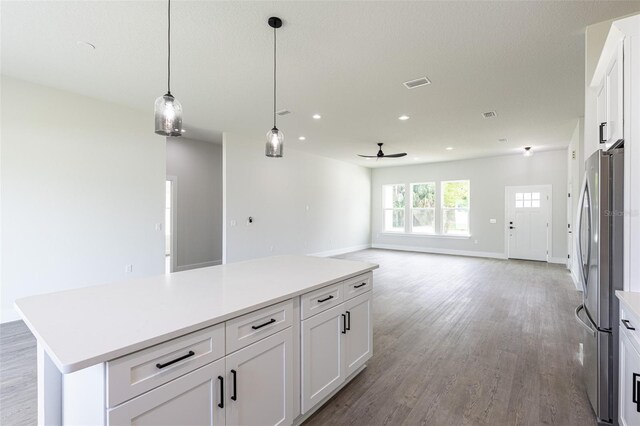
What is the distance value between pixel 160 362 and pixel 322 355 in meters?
1.13

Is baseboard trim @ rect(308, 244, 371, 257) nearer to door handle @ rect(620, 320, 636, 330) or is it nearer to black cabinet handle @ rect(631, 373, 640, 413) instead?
door handle @ rect(620, 320, 636, 330)

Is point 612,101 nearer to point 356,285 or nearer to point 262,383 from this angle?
point 356,285

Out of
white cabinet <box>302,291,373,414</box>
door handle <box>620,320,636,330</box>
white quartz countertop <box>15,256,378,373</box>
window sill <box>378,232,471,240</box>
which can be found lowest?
white cabinet <box>302,291,373,414</box>

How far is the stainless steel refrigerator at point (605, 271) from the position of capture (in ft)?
5.92

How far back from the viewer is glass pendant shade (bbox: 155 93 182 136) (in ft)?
6.34

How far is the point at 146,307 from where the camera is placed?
1.42 meters

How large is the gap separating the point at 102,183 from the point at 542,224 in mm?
9605

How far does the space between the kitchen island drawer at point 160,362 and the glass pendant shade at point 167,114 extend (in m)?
1.34

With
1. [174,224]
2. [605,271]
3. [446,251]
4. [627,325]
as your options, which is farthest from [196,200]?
[446,251]

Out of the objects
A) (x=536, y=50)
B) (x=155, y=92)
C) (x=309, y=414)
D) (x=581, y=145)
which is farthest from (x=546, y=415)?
(x=155, y=92)

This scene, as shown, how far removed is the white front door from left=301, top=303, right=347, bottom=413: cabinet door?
7.91 meters

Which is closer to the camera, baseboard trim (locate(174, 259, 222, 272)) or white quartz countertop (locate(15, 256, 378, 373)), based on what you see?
white quartz countertop (locate(15, 256, 378, 373))

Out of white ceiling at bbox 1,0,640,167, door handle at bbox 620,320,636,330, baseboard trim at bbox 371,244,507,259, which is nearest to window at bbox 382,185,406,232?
baseboard trim at bbox 371,244,507,259

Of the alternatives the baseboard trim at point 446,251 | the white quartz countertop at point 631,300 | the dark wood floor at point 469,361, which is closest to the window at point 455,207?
the baseboard trim at point 446,251
